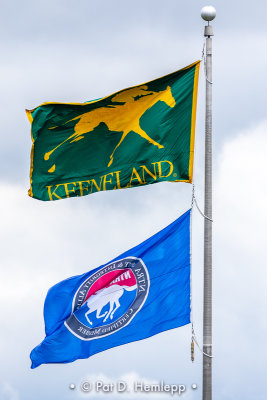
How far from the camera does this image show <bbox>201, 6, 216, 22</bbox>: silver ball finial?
22.5m

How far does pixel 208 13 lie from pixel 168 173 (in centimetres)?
405

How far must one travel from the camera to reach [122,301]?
78.8 feet

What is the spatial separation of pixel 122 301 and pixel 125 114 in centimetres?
490

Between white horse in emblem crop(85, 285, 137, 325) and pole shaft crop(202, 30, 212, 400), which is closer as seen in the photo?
pole shaft crop(202, 30, 212, 400)

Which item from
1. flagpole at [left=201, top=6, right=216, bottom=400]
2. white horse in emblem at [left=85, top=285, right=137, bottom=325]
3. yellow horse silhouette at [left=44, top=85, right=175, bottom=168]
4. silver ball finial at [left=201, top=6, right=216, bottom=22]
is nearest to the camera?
flagpole at [left=201, top=6, right=216, bottom=400]

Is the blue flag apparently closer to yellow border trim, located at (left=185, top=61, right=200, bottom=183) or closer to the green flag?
yellow border trim, located at (left=185, top=61, right=200, bottom=183)

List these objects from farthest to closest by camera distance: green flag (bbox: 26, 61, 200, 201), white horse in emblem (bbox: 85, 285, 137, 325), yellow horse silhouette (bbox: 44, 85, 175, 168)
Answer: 1. white horse in emblem (bbox: 85, 285, 137, 325)
2. yellow horse silhouette (bbox: 44, 85, 175, 168)
3. green flag (bbox: 26, 61, 200, 201)

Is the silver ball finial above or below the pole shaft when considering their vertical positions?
above

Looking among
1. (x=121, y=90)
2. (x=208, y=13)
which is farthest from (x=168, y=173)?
(x=208, y=13)

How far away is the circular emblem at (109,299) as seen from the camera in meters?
23.7

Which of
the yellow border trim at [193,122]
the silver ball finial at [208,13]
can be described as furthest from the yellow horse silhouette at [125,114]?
the silver ball finial at [208,13]

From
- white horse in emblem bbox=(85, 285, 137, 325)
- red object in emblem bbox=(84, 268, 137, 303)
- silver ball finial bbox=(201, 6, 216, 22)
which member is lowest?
white horse in emblem bbox=(85, 285, 137, 325)

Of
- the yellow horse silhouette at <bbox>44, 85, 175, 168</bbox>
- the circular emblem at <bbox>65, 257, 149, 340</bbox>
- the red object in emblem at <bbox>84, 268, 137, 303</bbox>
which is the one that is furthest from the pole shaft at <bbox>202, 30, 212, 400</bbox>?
the red object in emblem at <bbox>84, 268, 137, 303</bbox>

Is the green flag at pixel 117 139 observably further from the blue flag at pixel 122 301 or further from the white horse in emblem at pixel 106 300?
the white horse in emblem at pixel 106 300
